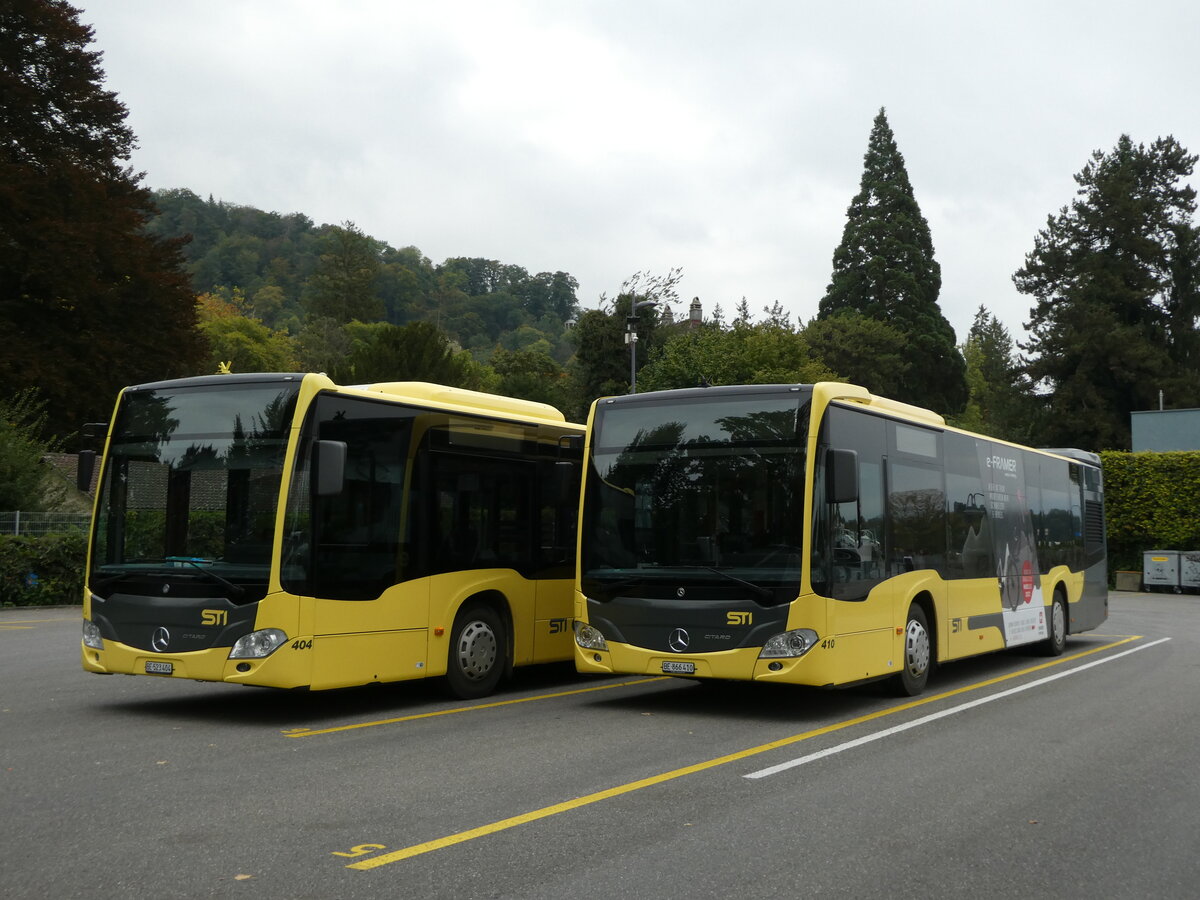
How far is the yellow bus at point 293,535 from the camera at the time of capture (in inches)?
400

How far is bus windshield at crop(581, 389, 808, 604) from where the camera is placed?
10.9 m

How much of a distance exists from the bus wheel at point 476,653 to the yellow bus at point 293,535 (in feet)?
0.07

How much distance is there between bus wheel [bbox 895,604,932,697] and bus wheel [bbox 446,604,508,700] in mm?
3963

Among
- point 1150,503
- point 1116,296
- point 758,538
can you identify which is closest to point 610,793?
point 758,538

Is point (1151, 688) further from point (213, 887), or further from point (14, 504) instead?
point (14, 504)

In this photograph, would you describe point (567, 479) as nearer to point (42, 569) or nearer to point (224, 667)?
point (224, 667)

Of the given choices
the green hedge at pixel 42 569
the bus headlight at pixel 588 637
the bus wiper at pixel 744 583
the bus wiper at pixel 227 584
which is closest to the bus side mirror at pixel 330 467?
the bus wiper at pixel 227 584

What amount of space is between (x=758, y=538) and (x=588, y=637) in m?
1.85

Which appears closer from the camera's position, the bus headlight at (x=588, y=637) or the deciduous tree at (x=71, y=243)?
the bus headlight at (x=588, y=637)

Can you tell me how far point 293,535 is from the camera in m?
10.2

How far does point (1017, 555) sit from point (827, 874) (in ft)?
36.8

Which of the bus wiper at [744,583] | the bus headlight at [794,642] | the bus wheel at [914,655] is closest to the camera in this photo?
the bus headlight at [794,642]

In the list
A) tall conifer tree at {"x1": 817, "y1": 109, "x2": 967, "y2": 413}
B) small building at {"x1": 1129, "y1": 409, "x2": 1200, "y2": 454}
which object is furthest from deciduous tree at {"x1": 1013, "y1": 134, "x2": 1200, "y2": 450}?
small building at {"x1": 1129, "y1": 409, "x2": 1200, "y2": 454}

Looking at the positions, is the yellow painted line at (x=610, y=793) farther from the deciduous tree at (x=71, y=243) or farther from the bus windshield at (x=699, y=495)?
the deciduous tree at (x=71, y=243)
